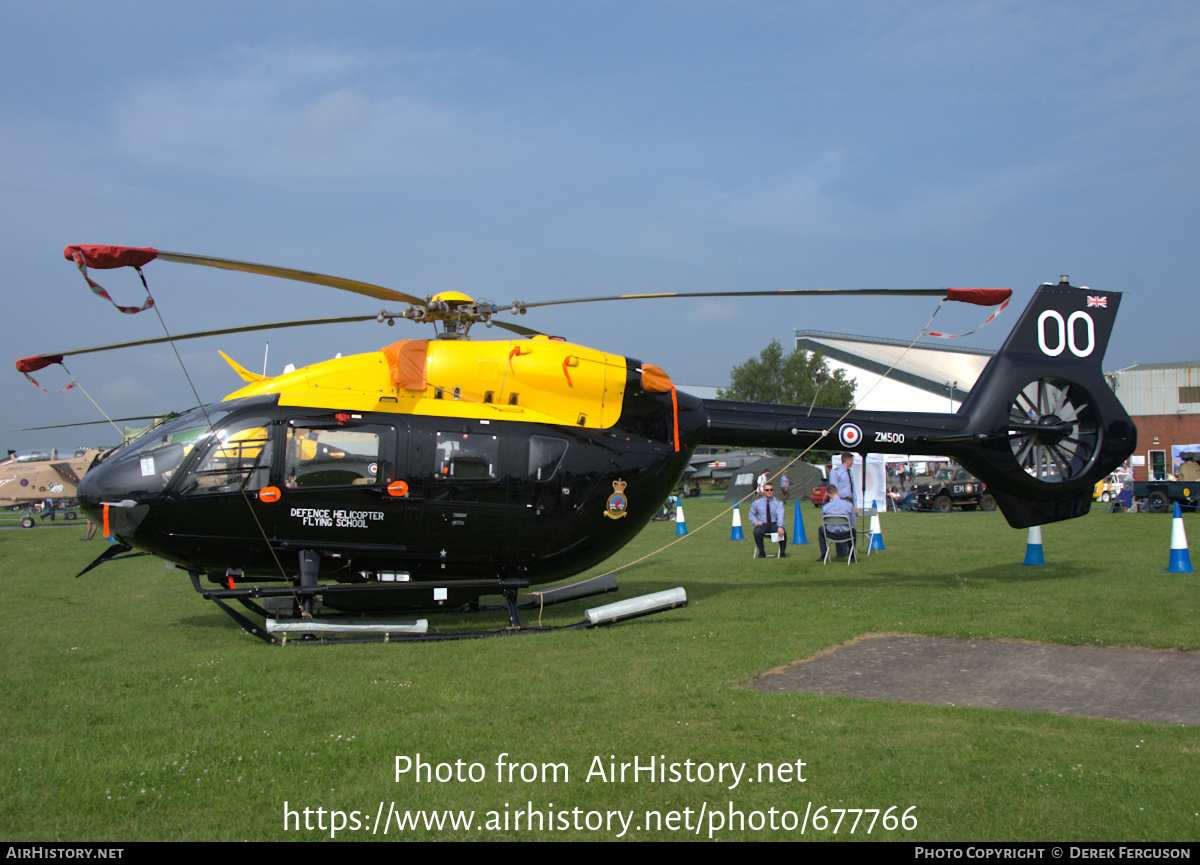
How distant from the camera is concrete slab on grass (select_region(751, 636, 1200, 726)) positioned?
679cm

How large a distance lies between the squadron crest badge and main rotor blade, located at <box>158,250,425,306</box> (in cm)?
324

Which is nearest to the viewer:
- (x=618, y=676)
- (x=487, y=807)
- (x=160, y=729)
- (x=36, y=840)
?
(x=36, y=840)

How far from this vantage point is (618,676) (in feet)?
25.4

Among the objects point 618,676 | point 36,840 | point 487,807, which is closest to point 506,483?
point 618,676

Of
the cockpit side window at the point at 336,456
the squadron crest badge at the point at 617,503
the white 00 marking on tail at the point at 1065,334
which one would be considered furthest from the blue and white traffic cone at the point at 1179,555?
the cockpit side window at the point at 336,456

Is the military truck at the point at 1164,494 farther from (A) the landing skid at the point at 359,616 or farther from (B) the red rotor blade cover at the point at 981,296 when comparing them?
(A) the landing skid at the point at 359,616

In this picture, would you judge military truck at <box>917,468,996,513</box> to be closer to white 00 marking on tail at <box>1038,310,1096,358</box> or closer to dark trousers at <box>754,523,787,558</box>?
dark trousers at <box>754,523,787,558</box>

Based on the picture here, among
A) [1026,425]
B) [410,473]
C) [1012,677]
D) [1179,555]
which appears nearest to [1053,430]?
[1026,425]

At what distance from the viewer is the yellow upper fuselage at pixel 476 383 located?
33.9ft

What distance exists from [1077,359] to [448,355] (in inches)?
359

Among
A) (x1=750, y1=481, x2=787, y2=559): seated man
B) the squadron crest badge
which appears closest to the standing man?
(x1=750, y1=481, x2=787, y2=559): seated man

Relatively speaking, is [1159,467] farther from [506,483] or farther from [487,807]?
[487,807]

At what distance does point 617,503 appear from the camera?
35.7ft

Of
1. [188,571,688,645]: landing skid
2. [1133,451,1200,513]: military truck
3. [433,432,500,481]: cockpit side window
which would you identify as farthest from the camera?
[1133,451,1200,513]: military truck
